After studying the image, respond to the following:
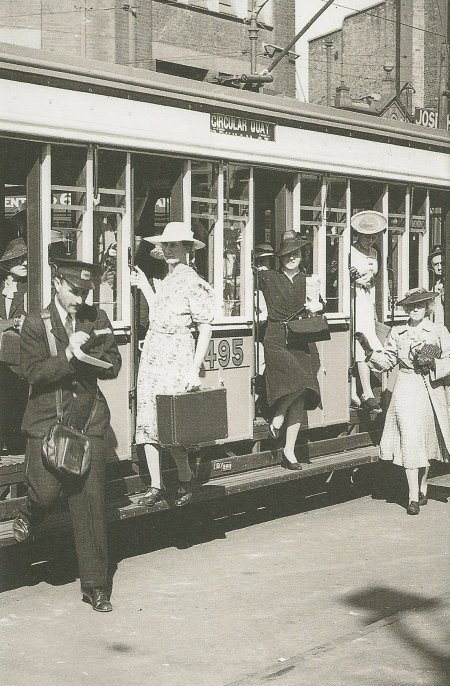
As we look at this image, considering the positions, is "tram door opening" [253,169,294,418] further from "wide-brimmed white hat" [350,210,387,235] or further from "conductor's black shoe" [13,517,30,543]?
"conductor's black shoe" [13,517,30,543]

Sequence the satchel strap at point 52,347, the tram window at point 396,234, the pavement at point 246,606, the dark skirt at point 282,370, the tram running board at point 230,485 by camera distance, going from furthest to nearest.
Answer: the tram window at point 396,234 → the dark skirt at point 282,370 → the tram running board at point 230,485 → the satchel strap at point 52,347 → the pavement at point 246,606

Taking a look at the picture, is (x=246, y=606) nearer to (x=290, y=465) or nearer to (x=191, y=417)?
(x=191, y=417)

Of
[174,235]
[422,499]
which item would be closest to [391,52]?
[422,499]

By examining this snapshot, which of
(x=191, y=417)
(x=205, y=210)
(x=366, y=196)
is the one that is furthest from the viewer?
(x=366, y=196)

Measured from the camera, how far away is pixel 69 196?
748 cm

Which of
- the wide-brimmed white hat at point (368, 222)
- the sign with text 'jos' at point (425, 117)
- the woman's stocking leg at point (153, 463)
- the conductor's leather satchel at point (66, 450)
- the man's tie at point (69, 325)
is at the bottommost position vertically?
the woman's stocking leg at point (153, 463)

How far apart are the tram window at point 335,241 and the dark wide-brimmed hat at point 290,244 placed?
90 cm

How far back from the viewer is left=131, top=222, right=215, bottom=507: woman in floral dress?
7730 millimetres

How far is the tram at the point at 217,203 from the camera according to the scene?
7254 millimetres

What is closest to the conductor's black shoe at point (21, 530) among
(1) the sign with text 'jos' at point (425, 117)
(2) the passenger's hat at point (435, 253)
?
(2) the passenger's hat at point (435, 253)

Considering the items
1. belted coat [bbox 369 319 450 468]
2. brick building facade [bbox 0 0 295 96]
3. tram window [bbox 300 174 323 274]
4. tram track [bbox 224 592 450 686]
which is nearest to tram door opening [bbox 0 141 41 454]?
tram track [bbox 224 592 450 686]

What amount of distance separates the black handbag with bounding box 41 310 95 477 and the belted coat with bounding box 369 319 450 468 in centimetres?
348

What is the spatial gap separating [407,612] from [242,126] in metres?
3.86

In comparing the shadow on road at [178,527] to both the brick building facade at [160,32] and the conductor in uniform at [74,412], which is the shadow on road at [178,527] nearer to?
the conductor in uniform at [74,412]
